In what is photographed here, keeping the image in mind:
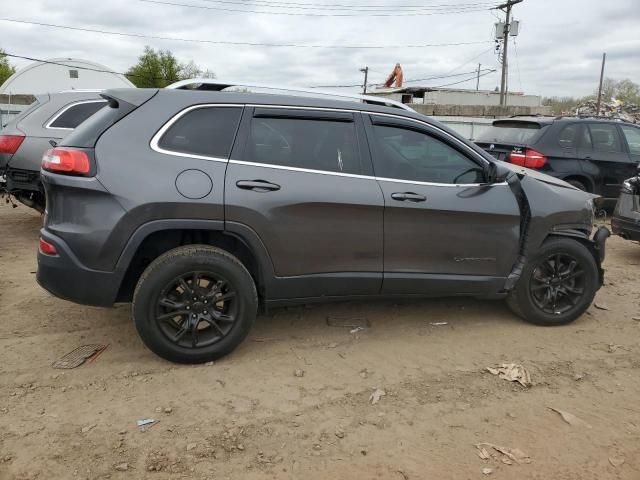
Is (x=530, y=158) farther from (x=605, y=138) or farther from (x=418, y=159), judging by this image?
(x=418, y=159)

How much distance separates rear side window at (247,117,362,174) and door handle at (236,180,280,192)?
163 millimetres

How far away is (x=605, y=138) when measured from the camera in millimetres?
8609

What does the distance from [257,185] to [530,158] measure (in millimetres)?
5790

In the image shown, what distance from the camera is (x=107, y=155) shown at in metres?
3.26

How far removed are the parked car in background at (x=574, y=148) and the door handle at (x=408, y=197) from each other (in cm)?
479

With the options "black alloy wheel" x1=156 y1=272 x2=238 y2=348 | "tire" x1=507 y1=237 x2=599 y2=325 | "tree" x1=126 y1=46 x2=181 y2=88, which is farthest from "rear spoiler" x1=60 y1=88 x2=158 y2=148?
"tree" x1=126 y1=46 x2=181 y2=88

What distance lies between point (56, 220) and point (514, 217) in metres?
3.27

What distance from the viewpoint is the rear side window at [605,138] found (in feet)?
27.9

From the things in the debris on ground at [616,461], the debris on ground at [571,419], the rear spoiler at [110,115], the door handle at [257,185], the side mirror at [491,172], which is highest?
the rear spoiler at [110,115]

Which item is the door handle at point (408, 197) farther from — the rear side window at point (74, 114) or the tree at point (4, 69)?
the tree at point (4, 69)

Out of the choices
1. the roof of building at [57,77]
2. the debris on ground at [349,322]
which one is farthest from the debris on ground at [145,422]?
the roof of building at [57,77]

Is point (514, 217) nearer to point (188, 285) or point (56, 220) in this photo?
point (188, 285)

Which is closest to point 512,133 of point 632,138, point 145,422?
point 632,138

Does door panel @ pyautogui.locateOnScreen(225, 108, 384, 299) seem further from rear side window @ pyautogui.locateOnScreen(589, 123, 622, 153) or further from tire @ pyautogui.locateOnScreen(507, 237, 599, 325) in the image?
rear side window @ pyautogui.locateOnScreen(589, 123, 622, 153)
